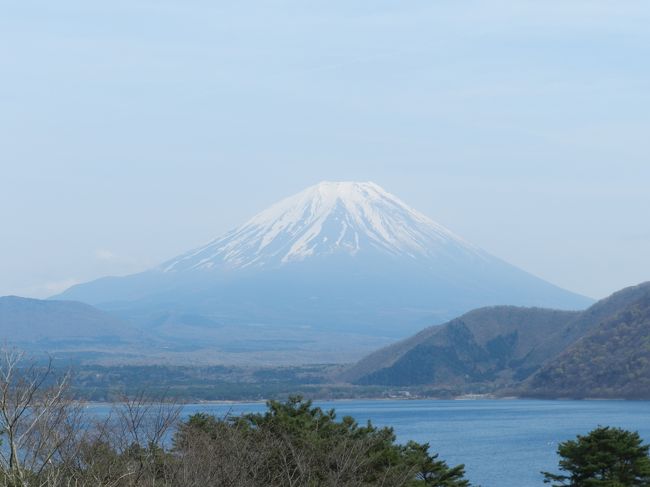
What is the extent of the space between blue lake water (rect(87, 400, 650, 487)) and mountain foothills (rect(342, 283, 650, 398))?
2203 mm

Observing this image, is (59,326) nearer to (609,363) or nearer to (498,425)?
(609,363)

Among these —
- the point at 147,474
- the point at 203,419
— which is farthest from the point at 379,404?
the point at 147,474

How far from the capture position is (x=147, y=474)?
1616 cm

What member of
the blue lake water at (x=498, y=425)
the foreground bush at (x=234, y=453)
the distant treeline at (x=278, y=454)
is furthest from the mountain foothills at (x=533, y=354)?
the distant treeline at (x=278, y=454)

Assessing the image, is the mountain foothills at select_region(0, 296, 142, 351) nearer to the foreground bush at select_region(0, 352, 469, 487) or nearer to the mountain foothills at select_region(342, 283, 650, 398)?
the mountain foothills at select_region(342, 283, 650, 398)

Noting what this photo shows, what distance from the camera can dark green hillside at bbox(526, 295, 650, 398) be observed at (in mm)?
85500

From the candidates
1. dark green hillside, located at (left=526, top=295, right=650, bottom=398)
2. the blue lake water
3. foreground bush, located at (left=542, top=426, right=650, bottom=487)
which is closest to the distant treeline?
foreground bush, located at (left=542, top=426, right=650, bottom=487)

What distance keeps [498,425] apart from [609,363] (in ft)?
83.0

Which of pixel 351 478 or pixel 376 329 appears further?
pixel 376 329

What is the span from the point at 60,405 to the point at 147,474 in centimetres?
156

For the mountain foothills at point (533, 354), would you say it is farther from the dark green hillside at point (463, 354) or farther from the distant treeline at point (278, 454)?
the distant treeline at point (278, 454)

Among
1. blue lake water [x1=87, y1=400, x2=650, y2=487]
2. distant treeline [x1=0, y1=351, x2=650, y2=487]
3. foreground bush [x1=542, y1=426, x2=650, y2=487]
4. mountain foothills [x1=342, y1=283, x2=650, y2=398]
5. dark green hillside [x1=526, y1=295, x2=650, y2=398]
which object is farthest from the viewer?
mountain foothills [x1=342, y1=283, x2=650, y2=398]

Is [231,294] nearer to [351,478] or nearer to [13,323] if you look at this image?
[13,323]

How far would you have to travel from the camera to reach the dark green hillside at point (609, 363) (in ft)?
281
